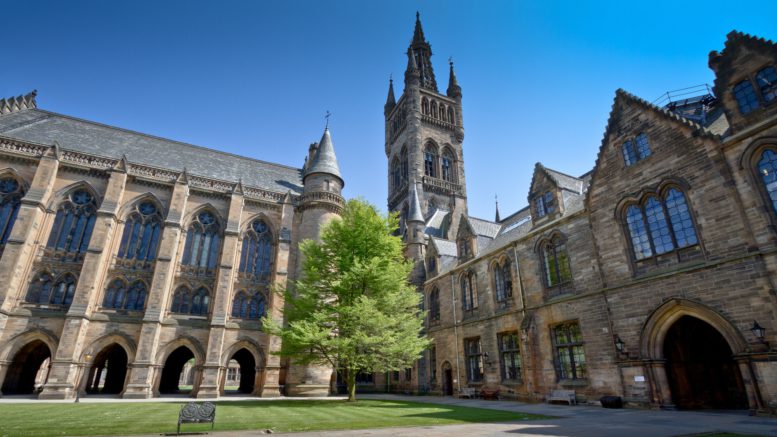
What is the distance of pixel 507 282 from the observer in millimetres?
23312

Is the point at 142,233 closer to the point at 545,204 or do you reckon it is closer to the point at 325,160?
the point at 325,160

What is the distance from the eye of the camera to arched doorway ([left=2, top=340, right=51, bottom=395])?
79.3 feet

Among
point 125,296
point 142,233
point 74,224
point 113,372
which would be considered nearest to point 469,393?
point 125,296

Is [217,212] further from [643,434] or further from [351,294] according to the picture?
[643,434]

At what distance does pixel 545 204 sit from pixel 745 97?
10103 mm

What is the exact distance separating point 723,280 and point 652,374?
4.41 meters

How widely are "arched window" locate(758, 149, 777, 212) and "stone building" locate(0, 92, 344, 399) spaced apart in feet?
78.6

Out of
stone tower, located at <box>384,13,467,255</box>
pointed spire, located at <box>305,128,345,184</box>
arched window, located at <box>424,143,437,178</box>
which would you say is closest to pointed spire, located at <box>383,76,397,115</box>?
stone tower, located at <box>384,13,467,255</box>

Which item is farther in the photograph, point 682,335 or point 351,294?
point 351,294

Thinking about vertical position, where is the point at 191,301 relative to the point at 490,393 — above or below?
above

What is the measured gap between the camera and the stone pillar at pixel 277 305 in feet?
89.1

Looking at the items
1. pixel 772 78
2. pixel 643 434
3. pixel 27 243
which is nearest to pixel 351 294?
pixel 643 434

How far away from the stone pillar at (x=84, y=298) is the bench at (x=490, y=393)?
2483 centimetres

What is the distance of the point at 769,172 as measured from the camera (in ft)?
41.3
